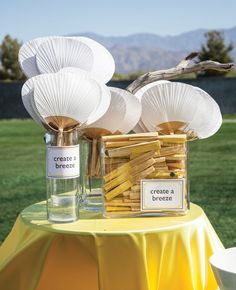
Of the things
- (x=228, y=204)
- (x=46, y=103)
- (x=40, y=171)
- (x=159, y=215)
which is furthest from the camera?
(x=40, y=171)

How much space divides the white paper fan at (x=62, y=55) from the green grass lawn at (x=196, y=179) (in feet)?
8.39

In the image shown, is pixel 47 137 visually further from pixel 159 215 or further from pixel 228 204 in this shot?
pixel 228 204

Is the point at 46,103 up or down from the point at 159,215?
up

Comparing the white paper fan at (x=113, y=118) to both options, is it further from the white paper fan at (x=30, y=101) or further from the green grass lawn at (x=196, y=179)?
the green grass lawn at (x=196, y=179)

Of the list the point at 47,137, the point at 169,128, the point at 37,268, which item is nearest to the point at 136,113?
the point at 169,128

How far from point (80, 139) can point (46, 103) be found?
0.89 feet

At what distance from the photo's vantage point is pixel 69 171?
1.91 meters

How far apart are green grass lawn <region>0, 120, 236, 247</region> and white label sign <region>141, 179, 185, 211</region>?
241 centimetres

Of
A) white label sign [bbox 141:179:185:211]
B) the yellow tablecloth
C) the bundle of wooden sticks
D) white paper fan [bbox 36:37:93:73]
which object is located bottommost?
the yellow tablecloth

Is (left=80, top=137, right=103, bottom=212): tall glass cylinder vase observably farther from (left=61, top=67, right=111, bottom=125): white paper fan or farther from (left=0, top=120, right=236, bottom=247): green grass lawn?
(left=0, top=120, right=236, bottom=247): green grass lawn

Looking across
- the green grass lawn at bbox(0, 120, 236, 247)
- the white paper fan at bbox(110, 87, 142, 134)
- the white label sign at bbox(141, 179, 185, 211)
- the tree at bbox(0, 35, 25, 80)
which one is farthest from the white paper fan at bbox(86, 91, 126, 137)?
the tree at bbox(0, 35, 25, 80)

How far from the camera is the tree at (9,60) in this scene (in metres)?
31.2

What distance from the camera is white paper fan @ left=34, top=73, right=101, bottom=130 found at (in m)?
1.86

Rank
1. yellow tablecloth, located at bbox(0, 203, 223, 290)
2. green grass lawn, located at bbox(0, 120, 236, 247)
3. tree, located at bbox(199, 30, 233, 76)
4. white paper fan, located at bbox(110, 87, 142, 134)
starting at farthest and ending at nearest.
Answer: tree, located at bbox(199, 30, 233, 76), green grass lawn, located at bbox(0, 120, 236, 247), white paper fan, located at bbox(110, 87, 142, 134), yellow tablecloth, located at bbox(0, 203, 223, 290)
